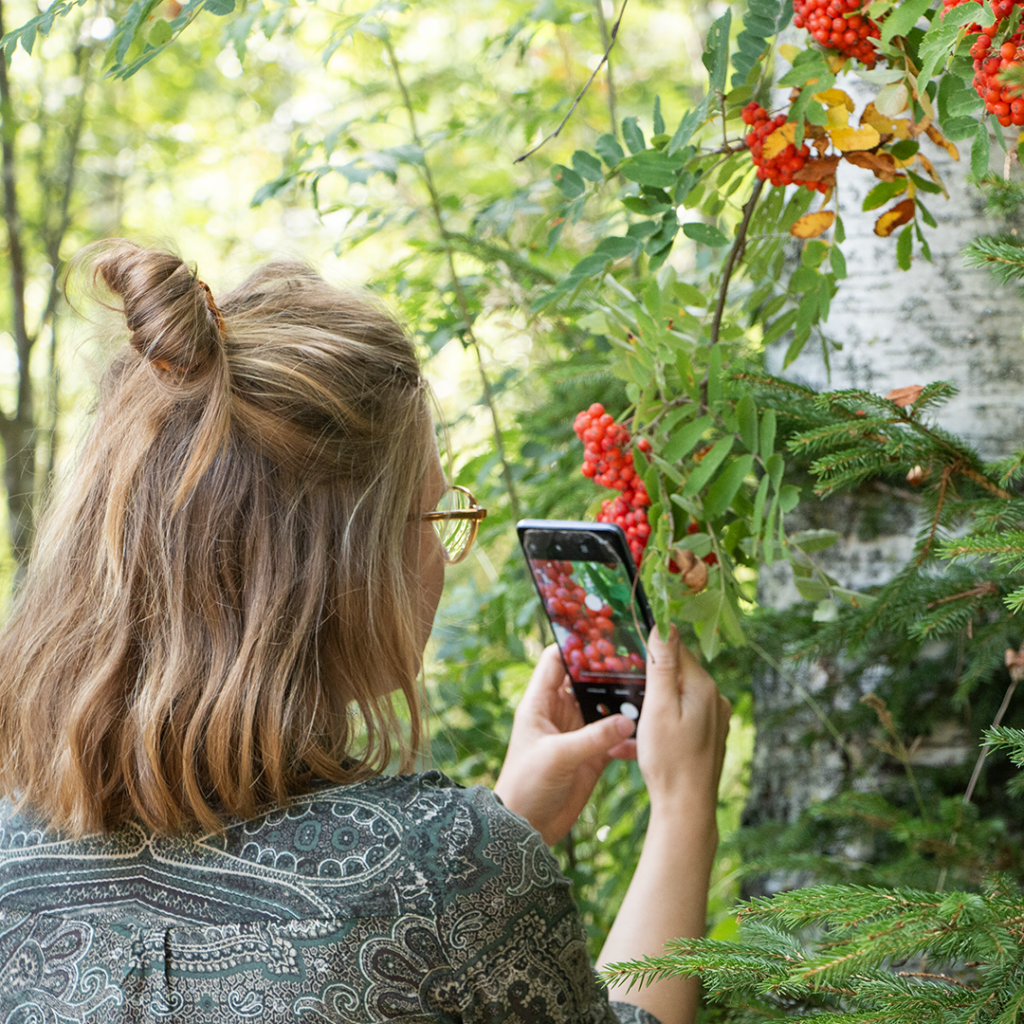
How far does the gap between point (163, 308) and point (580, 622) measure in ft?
2.02

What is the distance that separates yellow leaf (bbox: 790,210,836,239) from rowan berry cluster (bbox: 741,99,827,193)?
26 mm

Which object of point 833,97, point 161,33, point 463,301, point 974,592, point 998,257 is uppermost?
point 161,33

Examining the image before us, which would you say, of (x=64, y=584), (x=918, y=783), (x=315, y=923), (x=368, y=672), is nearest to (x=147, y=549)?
(x=64, y=584)

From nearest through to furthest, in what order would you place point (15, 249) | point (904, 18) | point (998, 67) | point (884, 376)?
point (998, 67) < point (904, 18) < point (884, 376) < point (15, 249)

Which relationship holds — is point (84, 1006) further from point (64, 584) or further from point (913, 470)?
point (913, 470)

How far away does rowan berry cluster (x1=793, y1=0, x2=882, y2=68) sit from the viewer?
2.56ft

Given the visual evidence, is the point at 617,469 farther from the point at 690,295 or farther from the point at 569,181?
the point at 569,181

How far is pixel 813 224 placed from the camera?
0.91 meters

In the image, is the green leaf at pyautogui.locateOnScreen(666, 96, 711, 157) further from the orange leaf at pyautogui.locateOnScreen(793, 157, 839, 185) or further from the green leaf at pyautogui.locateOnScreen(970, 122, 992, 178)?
the green leaf at pyautogui.locateOnScreen(970, 122, 992, 178)

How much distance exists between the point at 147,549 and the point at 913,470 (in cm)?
74

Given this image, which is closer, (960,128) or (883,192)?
(960,128)

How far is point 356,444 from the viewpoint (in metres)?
0.89

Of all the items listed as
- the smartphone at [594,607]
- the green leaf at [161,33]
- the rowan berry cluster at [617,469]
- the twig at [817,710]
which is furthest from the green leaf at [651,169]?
the twig at [817,710]

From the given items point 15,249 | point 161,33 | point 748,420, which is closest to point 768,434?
point 748,420
